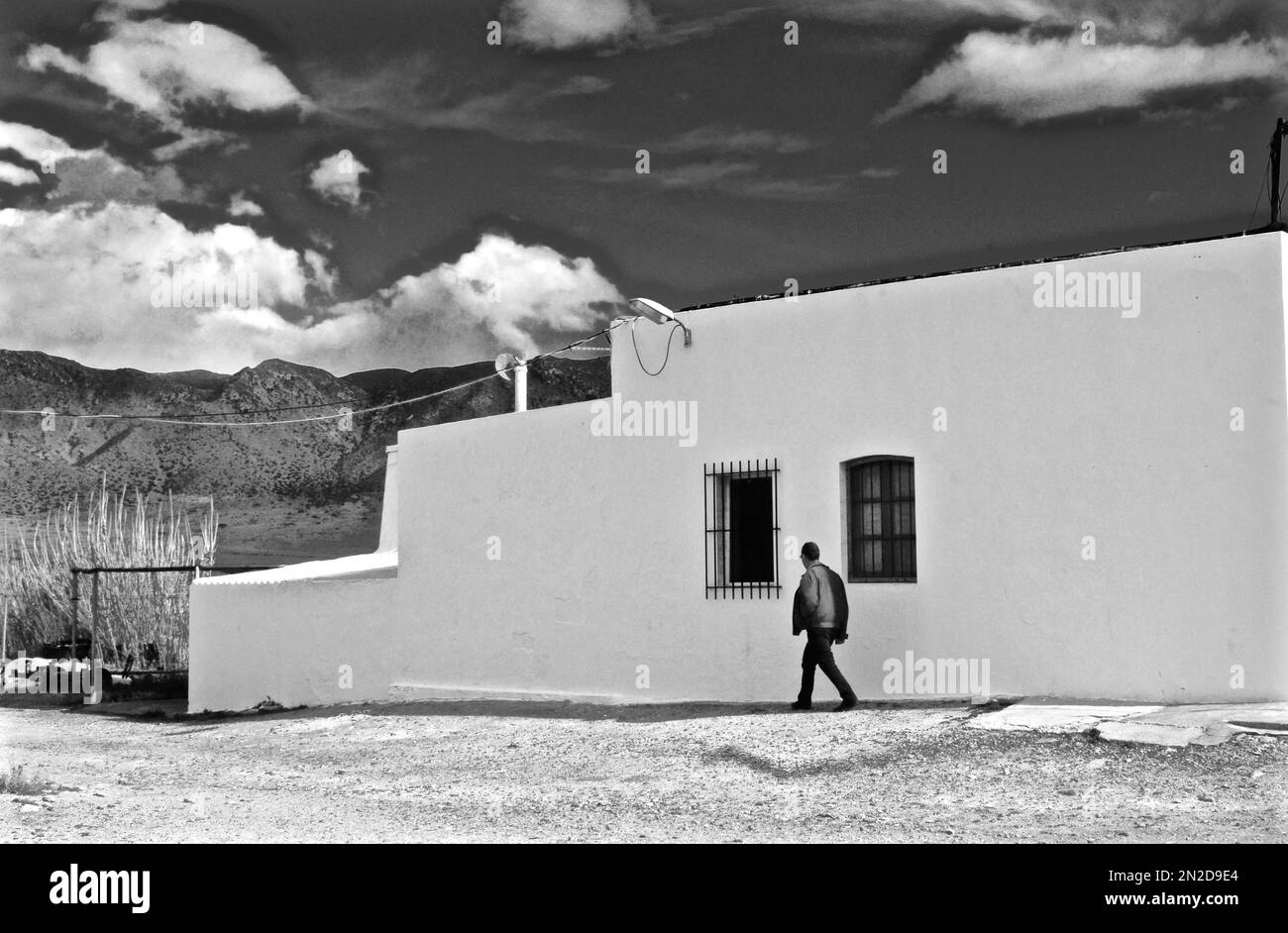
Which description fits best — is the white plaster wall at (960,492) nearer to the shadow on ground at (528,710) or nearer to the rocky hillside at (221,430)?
the shadow on ground at (528,710)

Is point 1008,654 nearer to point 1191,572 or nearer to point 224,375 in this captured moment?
point 1191,572

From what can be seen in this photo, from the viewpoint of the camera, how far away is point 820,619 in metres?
11.4

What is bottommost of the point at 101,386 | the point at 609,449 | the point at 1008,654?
the point at 1008,654

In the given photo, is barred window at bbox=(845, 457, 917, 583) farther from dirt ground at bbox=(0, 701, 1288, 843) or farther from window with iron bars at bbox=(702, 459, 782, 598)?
dirt ground at bbox=(0, 701, 1288, 843)

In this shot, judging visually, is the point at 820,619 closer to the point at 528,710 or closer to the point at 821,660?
the point at 821,660

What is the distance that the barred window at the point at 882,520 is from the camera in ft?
40.0

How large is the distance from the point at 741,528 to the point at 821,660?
2.13 metres

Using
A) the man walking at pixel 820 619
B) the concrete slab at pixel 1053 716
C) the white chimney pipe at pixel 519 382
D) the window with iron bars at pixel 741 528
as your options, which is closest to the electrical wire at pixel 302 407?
the white chimney pipe at pixel 519 382

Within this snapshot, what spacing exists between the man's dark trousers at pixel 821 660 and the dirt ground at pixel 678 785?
297mm

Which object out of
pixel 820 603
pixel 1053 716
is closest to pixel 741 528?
pixel 820 603

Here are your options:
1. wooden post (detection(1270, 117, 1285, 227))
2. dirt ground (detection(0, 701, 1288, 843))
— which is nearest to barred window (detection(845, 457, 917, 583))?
dirt ground (detection(0, 701, 1288, 843))

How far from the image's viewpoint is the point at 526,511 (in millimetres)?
14742
